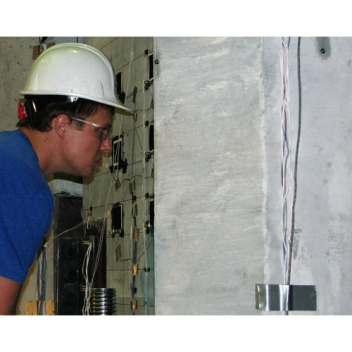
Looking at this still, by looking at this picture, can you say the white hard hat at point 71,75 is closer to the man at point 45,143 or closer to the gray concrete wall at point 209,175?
the man at point 45,143

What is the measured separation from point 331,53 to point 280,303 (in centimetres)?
106

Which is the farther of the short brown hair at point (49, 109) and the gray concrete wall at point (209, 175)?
the short brown hair at point (49, 109)

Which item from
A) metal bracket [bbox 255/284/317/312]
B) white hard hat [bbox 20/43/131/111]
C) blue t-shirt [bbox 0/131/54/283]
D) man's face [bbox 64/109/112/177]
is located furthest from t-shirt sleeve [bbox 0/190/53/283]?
white hard hat [bbox 20/43/131/111]

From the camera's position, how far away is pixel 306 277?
6.75 feet

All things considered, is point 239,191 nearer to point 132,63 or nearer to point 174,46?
point 174,46

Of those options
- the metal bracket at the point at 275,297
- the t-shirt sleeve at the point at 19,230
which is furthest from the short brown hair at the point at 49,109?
the metal bracket at the point at 275,297

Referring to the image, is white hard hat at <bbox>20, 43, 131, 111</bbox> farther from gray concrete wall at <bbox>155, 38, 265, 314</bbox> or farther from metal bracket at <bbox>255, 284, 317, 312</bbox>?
metal bracket at <bbox>255, 284, 317, 312</bbox>

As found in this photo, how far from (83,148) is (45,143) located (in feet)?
0.63

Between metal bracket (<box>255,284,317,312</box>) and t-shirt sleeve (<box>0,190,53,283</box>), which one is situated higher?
t-shirt sleeve (<box>0,190,53,283</box>)

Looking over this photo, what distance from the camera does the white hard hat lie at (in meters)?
2.84

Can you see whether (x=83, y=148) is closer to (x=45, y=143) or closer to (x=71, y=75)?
(x=45, y=143)

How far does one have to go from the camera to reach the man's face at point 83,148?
252 centimetres

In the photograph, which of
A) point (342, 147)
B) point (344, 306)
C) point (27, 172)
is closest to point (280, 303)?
point (344, 306)

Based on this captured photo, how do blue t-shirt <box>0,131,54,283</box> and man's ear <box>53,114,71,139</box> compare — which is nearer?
blue t-shirt <box>0,131,54,283</box>
